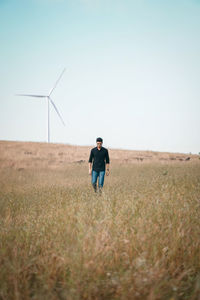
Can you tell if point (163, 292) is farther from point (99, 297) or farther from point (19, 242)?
point (19, 242)

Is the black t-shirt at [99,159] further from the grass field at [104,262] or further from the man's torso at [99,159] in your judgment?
the grass field at [104,262]

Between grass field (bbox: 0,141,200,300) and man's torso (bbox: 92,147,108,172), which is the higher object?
man's torso (bbox: 92,147,108,172)

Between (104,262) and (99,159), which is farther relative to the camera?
(99,159)

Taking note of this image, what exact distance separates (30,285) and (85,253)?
80 centimetres

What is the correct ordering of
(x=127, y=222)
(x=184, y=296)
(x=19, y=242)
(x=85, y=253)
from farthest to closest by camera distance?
(x=127, y=222), (x=19, y=242), (x=85, y=253), (x=184, y=296)

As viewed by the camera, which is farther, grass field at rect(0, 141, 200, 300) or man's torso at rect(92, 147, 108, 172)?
man's torso at rect(92, 147, 108, 172)

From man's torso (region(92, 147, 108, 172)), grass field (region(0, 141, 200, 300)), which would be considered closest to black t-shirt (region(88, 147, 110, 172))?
man's torso (region(92, 147, 108, 172))

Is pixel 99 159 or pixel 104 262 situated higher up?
pixel 99 159

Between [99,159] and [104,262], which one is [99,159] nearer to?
[99,159]

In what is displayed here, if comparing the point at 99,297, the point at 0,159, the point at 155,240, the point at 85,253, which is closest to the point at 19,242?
the point at 85,253

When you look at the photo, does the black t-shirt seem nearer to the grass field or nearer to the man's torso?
the man's torso

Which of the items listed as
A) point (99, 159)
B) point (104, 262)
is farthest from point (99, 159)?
point (104, 262)

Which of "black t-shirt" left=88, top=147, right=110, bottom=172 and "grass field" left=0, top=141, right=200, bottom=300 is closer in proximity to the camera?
"grass field" left=0, top=141, right=200, bottom=300

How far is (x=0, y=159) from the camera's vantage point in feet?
77.3
